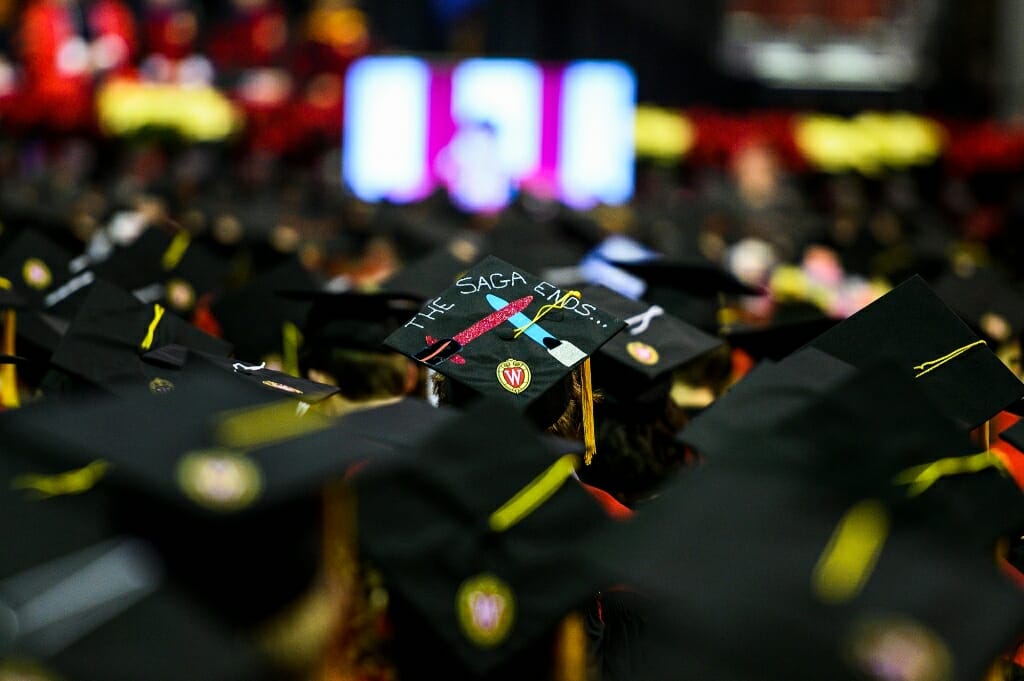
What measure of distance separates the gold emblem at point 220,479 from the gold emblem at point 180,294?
103 inches

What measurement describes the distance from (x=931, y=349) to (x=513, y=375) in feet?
2.74

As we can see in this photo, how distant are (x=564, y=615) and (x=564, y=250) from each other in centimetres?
366

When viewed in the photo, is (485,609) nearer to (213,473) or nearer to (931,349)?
(213,473)

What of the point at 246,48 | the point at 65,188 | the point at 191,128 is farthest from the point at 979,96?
the point at 65,188

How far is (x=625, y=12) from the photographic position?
15.1 meters

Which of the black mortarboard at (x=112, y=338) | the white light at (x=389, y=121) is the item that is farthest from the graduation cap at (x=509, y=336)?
the white light at (x=389, y=121)

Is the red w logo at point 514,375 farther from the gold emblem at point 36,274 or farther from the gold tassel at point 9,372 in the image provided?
the gold emblem at point 36,274

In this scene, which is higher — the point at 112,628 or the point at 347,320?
the point at 112,628

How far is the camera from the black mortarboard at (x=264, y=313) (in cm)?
348

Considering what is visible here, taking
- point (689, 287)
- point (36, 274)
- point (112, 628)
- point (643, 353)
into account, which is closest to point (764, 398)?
point (643, 353)

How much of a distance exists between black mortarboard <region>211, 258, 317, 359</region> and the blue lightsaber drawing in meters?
1.15

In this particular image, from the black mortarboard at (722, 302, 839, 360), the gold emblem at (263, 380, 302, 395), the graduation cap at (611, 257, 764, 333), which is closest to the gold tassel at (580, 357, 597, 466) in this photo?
the gold emblem at (263, 380, 302, 395)

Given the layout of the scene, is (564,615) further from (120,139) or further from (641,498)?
(120,139)

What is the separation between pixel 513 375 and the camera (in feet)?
7.68
